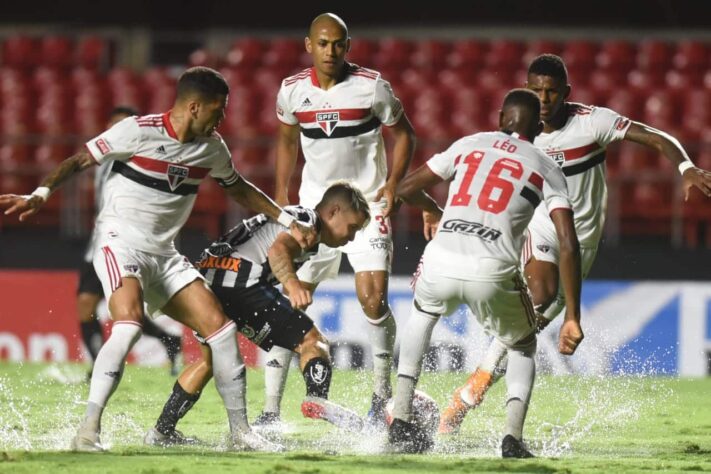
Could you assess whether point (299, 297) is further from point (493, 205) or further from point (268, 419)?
point (268, 419)

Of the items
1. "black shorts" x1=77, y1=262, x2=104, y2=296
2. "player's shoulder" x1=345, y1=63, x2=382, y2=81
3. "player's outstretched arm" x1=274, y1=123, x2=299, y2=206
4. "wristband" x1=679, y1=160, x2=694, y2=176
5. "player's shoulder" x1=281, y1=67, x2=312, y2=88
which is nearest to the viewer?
"wristband" x1=679, y1=160, x2=694, y2=176

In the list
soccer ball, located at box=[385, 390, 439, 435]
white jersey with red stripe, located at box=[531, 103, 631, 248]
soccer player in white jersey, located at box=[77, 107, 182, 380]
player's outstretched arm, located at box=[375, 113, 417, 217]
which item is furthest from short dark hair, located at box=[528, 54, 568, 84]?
soccer player in white jersey, located at box=[77, 107, 182, 380]

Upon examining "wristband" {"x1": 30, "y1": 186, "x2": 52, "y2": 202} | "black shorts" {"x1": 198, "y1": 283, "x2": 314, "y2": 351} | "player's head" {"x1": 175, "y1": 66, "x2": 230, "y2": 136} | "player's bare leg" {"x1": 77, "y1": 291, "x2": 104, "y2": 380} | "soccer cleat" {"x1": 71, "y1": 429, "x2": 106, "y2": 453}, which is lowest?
"player's bare leg" {"x1": 77, "y1": 291, "x2": 104, "y2": 380}

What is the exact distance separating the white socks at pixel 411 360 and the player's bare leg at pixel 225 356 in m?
0.66

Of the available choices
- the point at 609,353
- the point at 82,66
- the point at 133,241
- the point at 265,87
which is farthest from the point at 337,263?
the point at 82,66

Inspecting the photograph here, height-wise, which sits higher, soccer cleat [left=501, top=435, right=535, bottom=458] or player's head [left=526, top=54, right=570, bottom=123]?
player's head [left=526, top=54, right=570, bottom=123]

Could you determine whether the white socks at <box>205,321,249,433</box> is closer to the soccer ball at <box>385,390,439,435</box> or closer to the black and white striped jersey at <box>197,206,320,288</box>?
the black and white striped jersey at <box>197,206,320,288</box>

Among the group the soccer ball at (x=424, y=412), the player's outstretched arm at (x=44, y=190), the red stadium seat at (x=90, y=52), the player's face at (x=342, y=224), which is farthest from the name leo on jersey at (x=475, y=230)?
the red stadium seat at (x=90, y=52)

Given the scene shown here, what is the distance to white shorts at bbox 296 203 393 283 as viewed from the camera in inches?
297

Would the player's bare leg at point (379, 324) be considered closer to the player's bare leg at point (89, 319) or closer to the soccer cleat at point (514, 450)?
the soccer cleat at point (514, 450)

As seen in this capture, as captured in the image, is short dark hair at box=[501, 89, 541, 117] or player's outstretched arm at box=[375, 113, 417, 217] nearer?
short dark hair at box=[501, 89, 541, 117]

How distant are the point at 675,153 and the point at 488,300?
1.90m

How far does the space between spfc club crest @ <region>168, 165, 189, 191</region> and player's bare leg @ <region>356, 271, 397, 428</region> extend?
150cm

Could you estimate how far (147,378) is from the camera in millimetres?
10477
